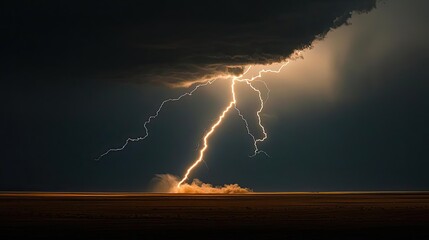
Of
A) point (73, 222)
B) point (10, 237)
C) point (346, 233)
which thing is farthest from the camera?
point (73, 222)

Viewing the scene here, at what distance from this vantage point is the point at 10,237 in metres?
27.4

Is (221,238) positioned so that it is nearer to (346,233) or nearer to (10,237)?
(346,233)

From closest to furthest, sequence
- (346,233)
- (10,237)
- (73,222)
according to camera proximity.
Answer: (10,237) → (346,233) → (73,222)

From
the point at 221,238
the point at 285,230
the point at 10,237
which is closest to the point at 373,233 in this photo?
the point at 285,230

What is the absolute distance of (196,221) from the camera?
129 feet

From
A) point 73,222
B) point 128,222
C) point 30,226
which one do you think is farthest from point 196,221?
point 30,226

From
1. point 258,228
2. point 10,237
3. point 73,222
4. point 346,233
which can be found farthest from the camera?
point 73,222

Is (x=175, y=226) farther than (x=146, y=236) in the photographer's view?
Yes

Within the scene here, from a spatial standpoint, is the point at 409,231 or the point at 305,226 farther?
the point at 305,226

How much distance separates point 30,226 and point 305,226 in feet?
40.2

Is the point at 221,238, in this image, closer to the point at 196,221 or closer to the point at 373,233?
the point at 373,233

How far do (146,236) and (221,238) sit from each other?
2859 millimetres

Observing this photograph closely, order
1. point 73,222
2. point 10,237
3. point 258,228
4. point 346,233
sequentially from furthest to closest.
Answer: point 73,222 < point 258,228 < point 346,233 < point 10,237

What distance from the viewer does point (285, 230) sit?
32.1 metres
